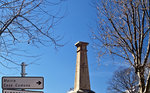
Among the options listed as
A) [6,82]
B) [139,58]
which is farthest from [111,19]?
[6,82]

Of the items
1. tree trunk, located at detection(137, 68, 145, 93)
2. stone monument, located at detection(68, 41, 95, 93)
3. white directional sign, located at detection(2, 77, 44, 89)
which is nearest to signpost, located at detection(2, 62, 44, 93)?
white directional sign, located at detection(2, 77, 44, 89)

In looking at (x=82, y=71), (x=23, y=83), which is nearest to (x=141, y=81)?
(x=23, y=83)

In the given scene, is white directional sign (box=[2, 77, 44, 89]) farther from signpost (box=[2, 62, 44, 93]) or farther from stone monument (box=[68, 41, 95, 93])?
stone monument (box=[68, 41, 95, 93])

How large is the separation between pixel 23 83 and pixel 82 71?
625cm

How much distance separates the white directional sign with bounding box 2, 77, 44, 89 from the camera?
163 inches

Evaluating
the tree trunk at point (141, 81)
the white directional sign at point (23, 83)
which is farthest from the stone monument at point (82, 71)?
the white directional sign at point (23, 83)

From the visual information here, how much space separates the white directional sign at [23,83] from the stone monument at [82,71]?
582 centimetres

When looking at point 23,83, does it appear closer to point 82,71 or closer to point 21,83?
point 21,83

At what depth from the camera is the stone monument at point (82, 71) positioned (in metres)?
10.0

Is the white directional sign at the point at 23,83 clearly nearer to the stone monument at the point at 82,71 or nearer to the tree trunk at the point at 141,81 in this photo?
the tree trunk at the point at 141,81

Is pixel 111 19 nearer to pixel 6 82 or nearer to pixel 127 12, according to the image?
pixel 127 12

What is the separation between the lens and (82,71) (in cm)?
1023

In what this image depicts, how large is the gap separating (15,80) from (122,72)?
17.2 metres

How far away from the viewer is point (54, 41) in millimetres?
4348
